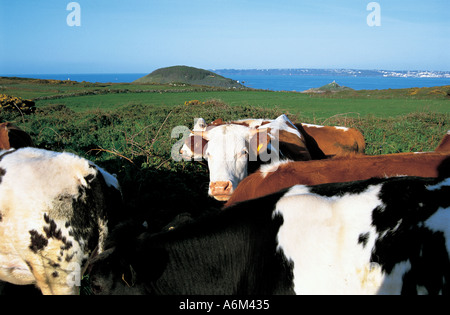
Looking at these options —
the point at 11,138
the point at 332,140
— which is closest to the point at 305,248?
the point at 11,138

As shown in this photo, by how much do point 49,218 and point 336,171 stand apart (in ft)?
9.56

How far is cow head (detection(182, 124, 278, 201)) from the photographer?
510 centimetres

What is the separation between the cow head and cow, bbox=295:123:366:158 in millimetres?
2196

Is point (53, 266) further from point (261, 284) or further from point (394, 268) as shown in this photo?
point (394, 268)

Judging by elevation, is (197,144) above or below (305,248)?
above

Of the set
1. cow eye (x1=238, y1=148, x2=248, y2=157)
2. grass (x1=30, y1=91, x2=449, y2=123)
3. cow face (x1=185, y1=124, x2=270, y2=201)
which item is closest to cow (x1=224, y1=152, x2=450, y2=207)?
cow face (x1=185, y1=124, x2=270, y2=201)

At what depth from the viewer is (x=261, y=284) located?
2.14m

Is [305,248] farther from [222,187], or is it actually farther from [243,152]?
[243,152]

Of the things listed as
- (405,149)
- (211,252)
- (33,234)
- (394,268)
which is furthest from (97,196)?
(405,149)

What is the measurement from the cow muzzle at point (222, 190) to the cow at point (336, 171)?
1.04m

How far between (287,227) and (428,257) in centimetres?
80

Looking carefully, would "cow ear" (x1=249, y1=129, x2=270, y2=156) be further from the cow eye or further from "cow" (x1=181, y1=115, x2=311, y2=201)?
the cow eye

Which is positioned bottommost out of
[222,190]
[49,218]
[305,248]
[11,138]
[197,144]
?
[222,190]

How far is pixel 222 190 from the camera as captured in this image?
488 centimetres
